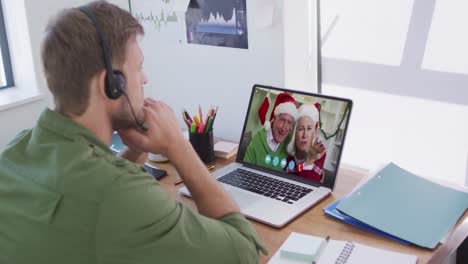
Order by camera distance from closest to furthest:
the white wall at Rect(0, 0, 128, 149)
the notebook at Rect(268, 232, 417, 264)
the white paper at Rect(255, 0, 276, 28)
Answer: the notebook at Rect(268, 232, 417, 264) < the white paper at Rect(255, 0, 276, 28) < the white wall at Rect(0, 0, 128, 149)

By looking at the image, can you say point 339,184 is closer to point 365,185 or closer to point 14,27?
point 365,185

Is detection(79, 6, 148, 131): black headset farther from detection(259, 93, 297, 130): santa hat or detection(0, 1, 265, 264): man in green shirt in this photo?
detection(259, 93, 297, 130): santa hat

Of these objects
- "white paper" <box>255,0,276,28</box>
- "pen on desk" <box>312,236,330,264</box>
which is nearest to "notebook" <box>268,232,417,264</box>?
"pen on desk" <box>312,236,330,264</box>

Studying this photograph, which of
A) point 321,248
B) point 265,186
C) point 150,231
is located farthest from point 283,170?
point 150,231

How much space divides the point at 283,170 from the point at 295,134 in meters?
0.11

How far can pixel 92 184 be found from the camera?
2.94 feet

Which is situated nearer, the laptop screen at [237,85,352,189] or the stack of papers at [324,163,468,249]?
the stack of papers at [324,163,468,249]

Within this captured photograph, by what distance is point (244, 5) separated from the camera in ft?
5.56

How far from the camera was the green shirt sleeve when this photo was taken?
89cm

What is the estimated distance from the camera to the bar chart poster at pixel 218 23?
1724 millimetres

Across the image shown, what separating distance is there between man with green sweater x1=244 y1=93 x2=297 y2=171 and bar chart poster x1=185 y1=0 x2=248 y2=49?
0.30 meters

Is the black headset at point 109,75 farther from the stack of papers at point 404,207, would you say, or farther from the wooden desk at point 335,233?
the stack of papers at point 404,207

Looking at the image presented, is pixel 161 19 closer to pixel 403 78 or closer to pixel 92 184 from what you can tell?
pixel 403 78

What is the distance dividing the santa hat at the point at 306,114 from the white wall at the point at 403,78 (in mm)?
309
